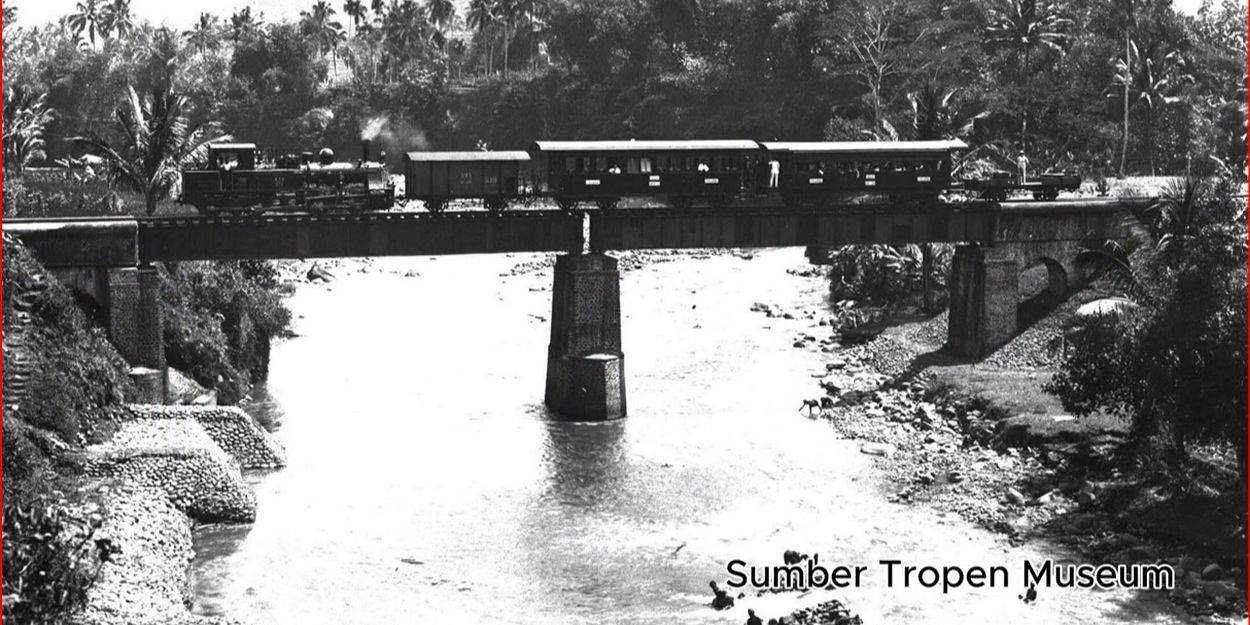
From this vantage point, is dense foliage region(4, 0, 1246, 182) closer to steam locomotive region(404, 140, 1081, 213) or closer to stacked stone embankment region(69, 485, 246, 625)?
steam locomotive region(404, 140, 1081, 213)

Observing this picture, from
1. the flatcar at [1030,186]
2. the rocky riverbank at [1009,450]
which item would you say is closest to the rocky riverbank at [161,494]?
the rocky riverbank at [1009,450]

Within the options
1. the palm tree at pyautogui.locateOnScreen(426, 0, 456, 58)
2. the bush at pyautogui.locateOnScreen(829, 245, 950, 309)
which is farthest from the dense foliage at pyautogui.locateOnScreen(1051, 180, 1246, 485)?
the palm tree at pyautogui.locateOnScreen(426, 0, 456, 58)

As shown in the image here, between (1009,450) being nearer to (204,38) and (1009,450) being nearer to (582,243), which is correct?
(582,243)

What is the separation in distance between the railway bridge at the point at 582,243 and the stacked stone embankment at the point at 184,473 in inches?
365

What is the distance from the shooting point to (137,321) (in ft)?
191

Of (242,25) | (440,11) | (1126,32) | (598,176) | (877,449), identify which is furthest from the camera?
(242,25)

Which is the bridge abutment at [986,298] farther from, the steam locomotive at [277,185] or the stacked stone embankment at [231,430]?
the stacked stone embankment at [231,430]

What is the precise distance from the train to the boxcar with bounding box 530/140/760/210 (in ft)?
0.14

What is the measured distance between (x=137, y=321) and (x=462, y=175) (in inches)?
547

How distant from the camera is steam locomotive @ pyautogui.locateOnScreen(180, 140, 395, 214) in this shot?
60938 mm

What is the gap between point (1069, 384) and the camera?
51.4m

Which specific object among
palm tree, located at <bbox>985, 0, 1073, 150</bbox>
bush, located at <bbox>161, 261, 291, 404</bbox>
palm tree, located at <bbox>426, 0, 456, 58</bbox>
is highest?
palm tree, located at <bbox>426, 0, 456, 58</bbox>

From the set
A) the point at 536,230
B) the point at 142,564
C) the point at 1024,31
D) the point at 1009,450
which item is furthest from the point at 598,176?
the point at 1024,31

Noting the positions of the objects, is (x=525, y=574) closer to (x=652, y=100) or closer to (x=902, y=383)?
(x=902, y=383)
